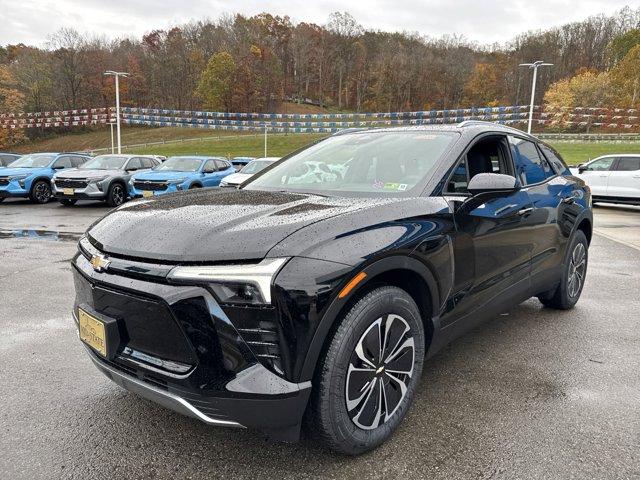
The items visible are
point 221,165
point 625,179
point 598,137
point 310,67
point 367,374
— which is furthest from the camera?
point 310,67

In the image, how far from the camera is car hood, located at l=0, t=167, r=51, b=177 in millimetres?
13945

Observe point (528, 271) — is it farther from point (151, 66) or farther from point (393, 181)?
point (151, 66)

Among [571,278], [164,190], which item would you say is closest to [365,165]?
[571,278]

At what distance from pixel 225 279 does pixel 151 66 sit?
85.5 m

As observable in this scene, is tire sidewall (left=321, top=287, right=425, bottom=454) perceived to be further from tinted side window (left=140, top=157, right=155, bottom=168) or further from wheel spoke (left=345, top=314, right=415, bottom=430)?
tinted side window (left=140, top=157, right=155, bottom=168)

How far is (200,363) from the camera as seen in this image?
1.99m

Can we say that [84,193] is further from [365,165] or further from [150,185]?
[365,165]

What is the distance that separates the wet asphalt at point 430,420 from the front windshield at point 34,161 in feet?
40.3

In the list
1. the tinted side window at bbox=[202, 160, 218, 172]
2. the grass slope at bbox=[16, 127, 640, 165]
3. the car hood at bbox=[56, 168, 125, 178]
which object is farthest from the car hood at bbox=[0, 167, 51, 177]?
the grass slope at bbox=[16, 127, 640, 165]

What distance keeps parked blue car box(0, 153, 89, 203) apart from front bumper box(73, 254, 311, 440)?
14.2m

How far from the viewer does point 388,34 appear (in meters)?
94.6

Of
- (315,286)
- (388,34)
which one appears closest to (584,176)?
(315,286)

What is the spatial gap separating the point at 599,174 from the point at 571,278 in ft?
41.9

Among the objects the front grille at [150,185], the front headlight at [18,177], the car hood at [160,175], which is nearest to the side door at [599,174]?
the car hood at [160,175]
